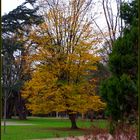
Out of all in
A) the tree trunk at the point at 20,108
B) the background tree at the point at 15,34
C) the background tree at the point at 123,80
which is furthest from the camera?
the tree trunk at the point at 20,108

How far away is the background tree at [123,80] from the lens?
1025 centimetres

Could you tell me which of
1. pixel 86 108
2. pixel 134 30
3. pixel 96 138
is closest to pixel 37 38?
pixel 86 108

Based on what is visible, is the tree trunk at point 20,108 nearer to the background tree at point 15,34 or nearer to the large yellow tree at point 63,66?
the background tree at point 15,34

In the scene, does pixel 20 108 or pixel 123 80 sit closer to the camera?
pixel 123 80

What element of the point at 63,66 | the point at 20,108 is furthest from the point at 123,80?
the point at 20,108

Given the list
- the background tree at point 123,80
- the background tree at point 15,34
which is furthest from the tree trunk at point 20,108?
the background tree at point 123,80

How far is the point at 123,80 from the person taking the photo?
10.6 meters

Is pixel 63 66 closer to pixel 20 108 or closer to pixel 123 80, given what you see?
pixel 123 80

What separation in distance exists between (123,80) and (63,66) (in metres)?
18.9

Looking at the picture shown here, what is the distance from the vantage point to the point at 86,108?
28219 millimetres

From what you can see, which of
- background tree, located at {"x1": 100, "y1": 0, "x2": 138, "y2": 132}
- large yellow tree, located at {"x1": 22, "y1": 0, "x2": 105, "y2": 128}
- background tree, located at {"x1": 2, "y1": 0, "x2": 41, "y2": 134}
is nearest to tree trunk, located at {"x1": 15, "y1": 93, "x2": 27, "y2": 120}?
background tree, located at {"x1": 2, "y1": 0, "x2": 41, "y2": 134}

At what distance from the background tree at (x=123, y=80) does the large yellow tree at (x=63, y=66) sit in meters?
16.5

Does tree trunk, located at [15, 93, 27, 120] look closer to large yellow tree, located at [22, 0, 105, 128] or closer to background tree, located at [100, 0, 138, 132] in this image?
large yellow tree, located at [22, 0, 105, 128]

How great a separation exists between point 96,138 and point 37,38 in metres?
24.8
